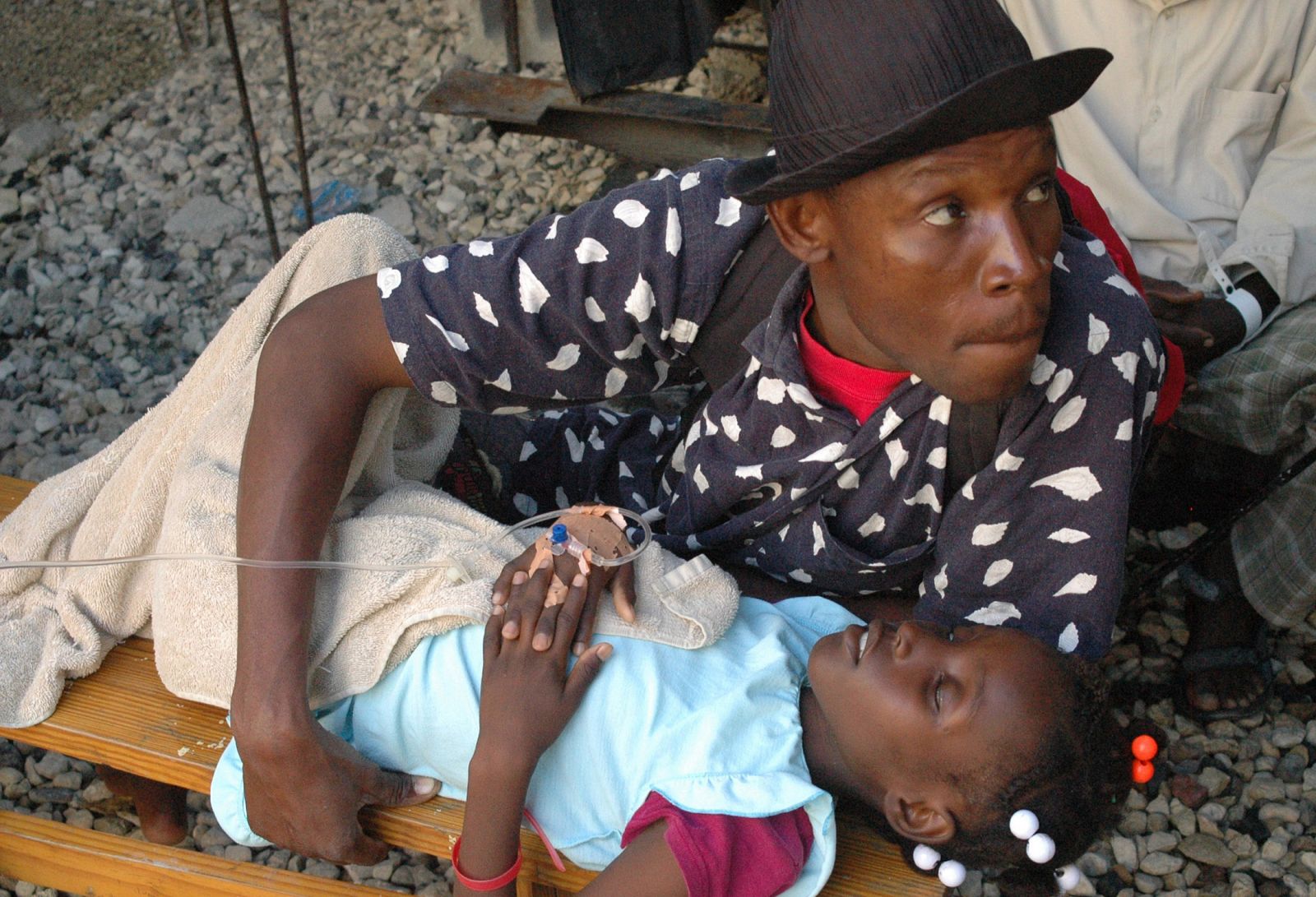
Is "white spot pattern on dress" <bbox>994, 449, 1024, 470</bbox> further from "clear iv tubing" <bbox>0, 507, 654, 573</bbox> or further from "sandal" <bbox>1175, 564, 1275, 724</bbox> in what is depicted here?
"sandal" <bbox>1175, 564, 1275, 724</bbox>

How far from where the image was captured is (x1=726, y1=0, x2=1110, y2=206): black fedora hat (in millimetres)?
1390

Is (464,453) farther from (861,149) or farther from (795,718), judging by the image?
(861,149)

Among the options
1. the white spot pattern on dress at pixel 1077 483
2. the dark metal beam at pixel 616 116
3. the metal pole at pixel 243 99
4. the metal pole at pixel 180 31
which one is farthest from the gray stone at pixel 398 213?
the white spot pattern on dress at pixel 1077 483

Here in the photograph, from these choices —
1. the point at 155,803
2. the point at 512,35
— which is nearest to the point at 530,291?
the point at 155,803

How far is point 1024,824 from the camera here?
5.59 ft

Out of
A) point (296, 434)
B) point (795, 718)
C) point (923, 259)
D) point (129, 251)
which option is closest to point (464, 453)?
point (296, 434)

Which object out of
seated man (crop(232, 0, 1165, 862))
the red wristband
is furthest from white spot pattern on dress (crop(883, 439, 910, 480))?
the red wristband

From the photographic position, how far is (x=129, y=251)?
4.54 metres

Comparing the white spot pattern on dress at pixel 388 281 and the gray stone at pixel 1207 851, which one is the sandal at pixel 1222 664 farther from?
the white spot pattern on dress at pixel 388 281

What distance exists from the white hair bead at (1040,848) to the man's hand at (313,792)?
99 cm

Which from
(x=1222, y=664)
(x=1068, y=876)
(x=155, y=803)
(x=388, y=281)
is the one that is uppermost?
(x=388, y=281)

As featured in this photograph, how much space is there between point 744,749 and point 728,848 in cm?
16

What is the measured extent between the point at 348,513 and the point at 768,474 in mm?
743

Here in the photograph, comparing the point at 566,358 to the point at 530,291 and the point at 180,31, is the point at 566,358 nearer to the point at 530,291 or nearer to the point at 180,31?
the point at 530,291
